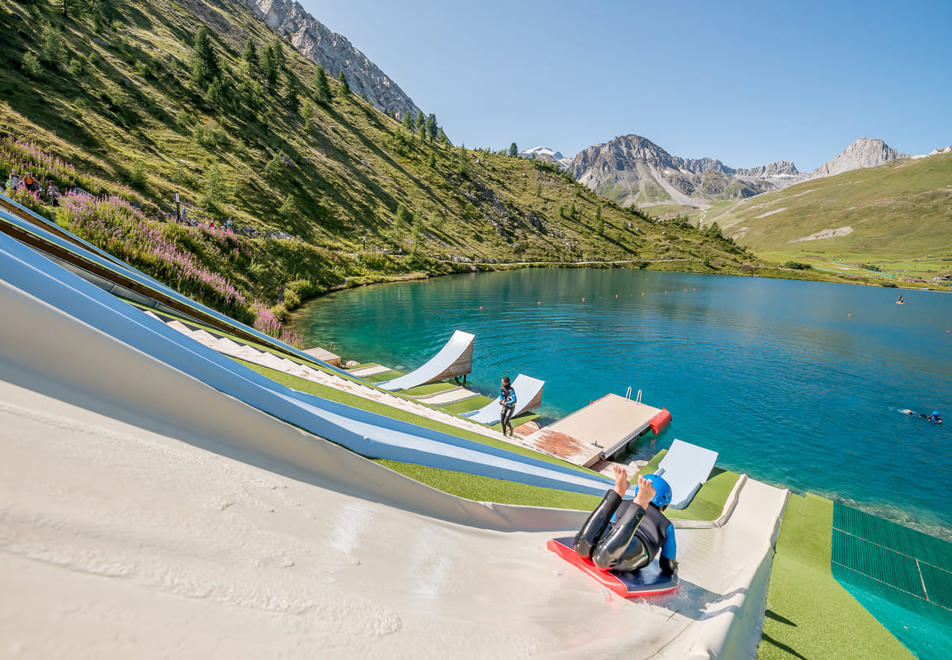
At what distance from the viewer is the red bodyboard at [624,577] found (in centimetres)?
349

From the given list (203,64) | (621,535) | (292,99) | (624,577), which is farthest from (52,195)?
(292,99)

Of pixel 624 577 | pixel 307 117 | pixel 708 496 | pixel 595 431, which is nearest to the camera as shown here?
pixel 624 577

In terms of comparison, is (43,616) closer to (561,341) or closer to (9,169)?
(9,169)

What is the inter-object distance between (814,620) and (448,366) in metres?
15.5

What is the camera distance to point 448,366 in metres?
19.4

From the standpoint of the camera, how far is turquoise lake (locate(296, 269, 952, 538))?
16.0 m

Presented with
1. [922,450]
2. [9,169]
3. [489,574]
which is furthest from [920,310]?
[9,169]

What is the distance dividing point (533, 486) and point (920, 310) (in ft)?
301

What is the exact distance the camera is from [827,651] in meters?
5.07

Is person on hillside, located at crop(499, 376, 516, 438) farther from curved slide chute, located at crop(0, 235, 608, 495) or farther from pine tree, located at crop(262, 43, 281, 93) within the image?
pine tree, located at crop(262, 43, 281, 93)

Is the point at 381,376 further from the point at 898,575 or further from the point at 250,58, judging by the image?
the point at 250,58

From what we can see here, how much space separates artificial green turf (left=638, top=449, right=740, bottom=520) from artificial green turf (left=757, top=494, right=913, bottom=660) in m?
1.99

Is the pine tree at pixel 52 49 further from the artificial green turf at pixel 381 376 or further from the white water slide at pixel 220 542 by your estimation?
the white water slide at pixel 220 542

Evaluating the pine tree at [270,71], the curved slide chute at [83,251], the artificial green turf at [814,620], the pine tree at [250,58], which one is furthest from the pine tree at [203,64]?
the artificial green turf at [814,620]
